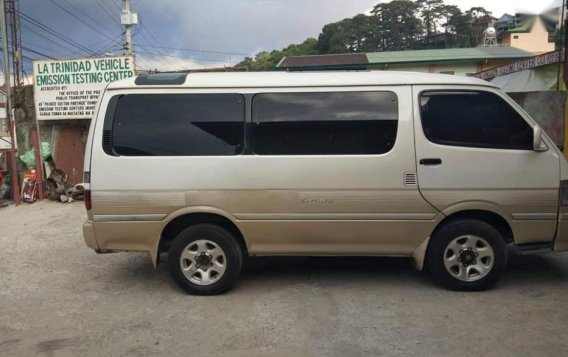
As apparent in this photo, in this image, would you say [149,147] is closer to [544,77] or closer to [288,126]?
[288,126]

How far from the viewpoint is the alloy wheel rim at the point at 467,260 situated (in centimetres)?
524

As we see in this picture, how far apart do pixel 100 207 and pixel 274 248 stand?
169 centimetres

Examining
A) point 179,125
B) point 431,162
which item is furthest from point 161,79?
Answer: point 431,162

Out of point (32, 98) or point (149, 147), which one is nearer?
point (149, 147)

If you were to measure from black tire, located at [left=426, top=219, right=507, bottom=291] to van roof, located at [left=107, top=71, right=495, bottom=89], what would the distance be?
4.46 feet

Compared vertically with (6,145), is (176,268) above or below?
below

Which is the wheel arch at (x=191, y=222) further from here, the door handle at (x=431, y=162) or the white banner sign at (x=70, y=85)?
the white banner sign at (x=70, y=85)

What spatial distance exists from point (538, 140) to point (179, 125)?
3.33 meters

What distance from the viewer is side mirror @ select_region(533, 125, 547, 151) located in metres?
5.07

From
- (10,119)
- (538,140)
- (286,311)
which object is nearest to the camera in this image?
(286,311)

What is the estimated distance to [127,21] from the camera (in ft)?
90.6

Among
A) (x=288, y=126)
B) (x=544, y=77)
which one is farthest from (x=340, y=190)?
(x=544, y=77)

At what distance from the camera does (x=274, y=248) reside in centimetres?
535

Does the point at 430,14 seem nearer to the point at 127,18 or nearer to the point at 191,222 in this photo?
the point at 127,18
